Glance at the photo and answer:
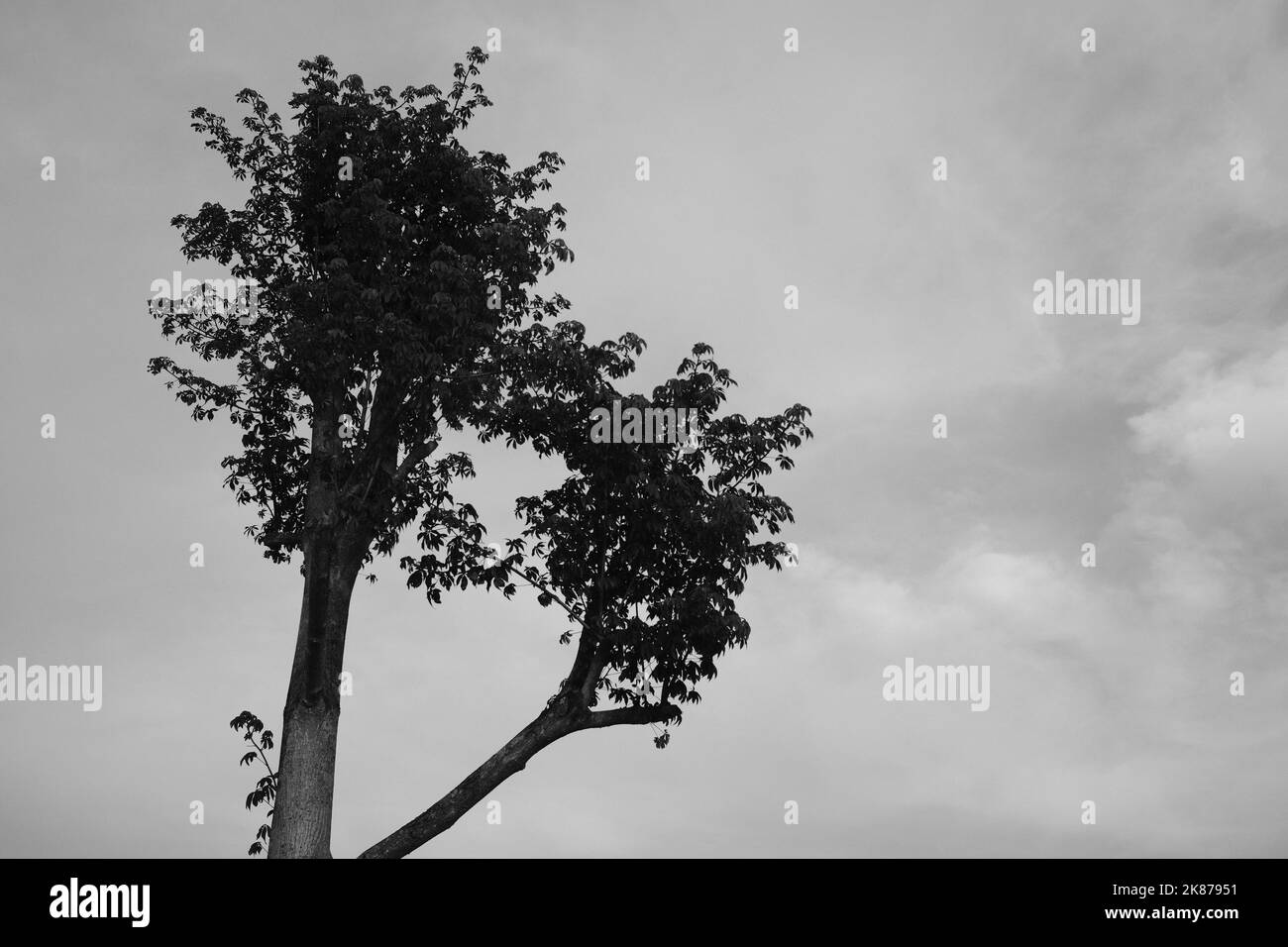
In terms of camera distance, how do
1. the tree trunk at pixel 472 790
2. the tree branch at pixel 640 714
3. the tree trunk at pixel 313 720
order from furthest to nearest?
the tree branch at pixel 640 714, the tree trunk at pixel 472 790, the tree trunk at pixel 313 720

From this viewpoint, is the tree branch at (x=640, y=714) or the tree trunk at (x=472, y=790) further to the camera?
the tree branch at (x=640, y=714)

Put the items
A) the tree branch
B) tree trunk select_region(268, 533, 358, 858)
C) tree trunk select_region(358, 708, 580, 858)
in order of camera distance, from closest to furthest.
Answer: tree trunk select_region(268, 533, 358, 858) < tree trunk select_region(358, 708, 580, 858) < the tree branch

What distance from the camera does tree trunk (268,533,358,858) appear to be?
56.2 feet

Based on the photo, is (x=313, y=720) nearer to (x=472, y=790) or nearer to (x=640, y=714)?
(x=472, y=790)

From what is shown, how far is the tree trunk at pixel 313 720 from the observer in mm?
17125

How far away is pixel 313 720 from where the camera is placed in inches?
690

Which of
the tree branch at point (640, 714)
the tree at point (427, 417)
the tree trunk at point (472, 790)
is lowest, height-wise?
the tree trunk at point (472, 790)

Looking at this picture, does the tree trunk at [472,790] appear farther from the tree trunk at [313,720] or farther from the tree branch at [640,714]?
the tree trunk at [313,720]

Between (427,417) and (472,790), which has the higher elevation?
(427,417)

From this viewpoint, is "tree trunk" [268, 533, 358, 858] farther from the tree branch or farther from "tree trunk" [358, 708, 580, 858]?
the tree branch

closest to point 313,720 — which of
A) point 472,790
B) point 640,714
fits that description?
point 472,790

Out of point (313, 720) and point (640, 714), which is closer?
point (313, 720)

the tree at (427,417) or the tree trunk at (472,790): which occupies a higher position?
the tree at (427,417)

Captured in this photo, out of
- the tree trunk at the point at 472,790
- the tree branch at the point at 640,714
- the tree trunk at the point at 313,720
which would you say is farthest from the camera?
the tree branch at the point at 640,714
